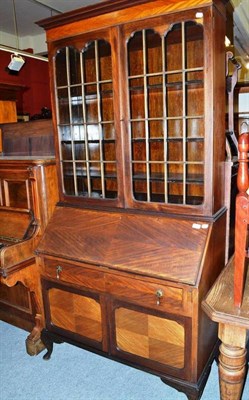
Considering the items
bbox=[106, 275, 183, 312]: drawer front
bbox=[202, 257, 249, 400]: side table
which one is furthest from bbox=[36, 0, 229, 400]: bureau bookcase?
bbox=[202, 257, 249, 400]: side table

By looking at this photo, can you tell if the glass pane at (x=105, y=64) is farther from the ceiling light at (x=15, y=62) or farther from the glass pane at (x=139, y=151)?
the ceiling light at (x=15, y=62)

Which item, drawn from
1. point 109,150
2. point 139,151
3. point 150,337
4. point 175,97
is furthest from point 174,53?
point 150,337

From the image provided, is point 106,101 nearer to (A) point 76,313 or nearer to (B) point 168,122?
→ (B) point 168,122

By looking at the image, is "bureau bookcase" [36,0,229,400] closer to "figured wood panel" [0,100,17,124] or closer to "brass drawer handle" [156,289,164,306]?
"brass drawer handle" [156,289,164,306]

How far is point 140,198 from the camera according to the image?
6.53 feet

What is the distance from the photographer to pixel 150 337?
177 centimetres

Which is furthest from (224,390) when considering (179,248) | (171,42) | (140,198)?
(171,42)

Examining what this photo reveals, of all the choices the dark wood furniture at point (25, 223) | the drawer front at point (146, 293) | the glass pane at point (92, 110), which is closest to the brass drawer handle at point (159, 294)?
the drawer front at point (146, 293)

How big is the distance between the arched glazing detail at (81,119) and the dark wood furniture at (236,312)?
2.84 ft

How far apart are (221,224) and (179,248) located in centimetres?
33

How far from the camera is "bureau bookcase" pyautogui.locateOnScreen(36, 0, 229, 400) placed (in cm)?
165

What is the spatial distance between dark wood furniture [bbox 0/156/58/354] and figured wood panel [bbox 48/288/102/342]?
0.61 feet

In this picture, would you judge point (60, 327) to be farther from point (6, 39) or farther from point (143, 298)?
point (6, 39)

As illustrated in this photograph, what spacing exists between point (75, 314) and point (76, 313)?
0.01 metres
